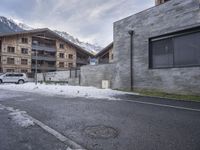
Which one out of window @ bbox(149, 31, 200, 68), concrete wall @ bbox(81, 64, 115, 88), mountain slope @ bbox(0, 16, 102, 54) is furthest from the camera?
mountain slope @ bbox(0, 16, 102, 54)

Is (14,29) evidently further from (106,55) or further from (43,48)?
(106,55)

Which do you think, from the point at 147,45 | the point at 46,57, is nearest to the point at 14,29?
the point at 46,57

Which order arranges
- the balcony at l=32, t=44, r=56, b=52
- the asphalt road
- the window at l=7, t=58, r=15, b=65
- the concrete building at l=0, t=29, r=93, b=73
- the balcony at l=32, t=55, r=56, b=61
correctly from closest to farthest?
1. the asphalt road
2. the concrete building at l=0, t=29, r=93, b=73
3. the window at l=7, t=58, r=15, b=65
4. the balcony at l=32, t=44, r=56, b=52
5. the balcony at l=32, t=55, r=56, b=61

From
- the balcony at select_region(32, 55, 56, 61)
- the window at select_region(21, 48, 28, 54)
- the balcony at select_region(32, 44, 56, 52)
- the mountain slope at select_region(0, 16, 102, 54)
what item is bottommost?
the balcony at select_region(32, 55, 56, 61)

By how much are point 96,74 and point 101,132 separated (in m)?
14.4

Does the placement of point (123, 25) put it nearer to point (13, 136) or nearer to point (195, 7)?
point (195, 7)

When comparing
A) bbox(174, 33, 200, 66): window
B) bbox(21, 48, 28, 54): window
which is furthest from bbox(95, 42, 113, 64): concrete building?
bbox(174, 33, 200, 66): window

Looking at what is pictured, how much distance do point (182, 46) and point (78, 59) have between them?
48462mm

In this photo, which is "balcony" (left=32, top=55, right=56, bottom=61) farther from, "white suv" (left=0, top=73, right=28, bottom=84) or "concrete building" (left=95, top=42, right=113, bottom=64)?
"white suv" (left=0, top=73, right=28, bottom=84)

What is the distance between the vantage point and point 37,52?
51.4m

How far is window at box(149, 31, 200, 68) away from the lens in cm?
1038

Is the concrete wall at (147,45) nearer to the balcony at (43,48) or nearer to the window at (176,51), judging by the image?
the window at (176,51)

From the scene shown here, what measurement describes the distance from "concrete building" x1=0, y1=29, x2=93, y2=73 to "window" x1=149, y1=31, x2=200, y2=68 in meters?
40.6

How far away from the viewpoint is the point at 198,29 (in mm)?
10117
